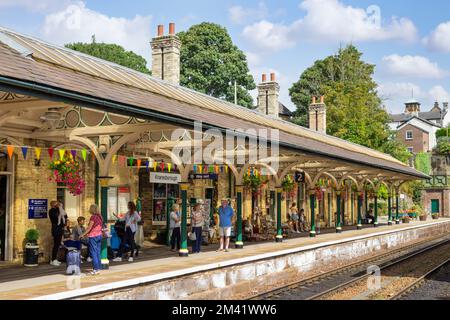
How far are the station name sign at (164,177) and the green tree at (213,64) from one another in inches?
1281

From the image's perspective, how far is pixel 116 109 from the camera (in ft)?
29.6

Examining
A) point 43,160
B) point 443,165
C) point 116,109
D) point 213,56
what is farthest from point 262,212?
point 443,165

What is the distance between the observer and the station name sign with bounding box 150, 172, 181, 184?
50.7 feet

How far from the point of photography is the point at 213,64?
163ft

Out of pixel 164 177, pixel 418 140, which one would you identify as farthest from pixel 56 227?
pixel 418 140

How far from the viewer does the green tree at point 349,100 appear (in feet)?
142

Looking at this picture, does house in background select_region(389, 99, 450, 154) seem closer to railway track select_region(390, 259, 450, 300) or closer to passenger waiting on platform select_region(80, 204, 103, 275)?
railway track select_region(390, 259, 450, 300)

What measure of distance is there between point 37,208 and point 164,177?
431 centimetres

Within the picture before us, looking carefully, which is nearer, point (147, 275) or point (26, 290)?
point (26, 290)

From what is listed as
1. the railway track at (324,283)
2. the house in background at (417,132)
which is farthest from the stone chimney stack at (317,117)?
the house in background at (417,132)

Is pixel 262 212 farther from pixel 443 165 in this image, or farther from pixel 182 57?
pixel 443 165

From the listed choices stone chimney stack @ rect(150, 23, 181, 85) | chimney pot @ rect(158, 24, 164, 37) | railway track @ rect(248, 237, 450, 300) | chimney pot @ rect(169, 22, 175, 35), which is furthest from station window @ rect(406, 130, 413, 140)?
chimney pot @ rect(169, 22, 175, 35)
